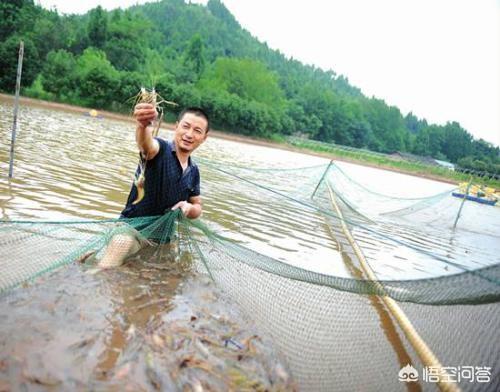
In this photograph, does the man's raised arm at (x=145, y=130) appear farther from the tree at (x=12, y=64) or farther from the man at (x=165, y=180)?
the tree at (x=12, y=64)

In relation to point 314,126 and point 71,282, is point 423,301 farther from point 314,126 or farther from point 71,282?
point 314,126

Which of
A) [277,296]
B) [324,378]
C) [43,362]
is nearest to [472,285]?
[324,378]

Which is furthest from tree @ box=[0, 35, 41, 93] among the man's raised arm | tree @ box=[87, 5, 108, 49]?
the man's raised arm

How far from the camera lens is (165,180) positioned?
116 inches

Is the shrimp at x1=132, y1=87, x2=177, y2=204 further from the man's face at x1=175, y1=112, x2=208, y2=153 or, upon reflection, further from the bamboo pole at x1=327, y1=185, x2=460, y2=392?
the bamboo pole at x1=327, y1=185, x2=460, y2=392

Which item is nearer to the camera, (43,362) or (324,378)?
(43,362)

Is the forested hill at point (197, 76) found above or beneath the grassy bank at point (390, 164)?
above

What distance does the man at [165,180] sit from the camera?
2832 millimetres

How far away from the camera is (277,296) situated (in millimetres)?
2885

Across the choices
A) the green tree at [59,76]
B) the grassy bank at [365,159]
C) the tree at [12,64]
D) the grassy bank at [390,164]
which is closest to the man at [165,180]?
the tree at [12,64]

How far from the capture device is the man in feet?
9.29

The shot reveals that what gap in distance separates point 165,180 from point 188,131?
17.6 inches

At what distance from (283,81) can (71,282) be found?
3784 inches

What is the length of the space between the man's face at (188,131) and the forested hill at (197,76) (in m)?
0.38
